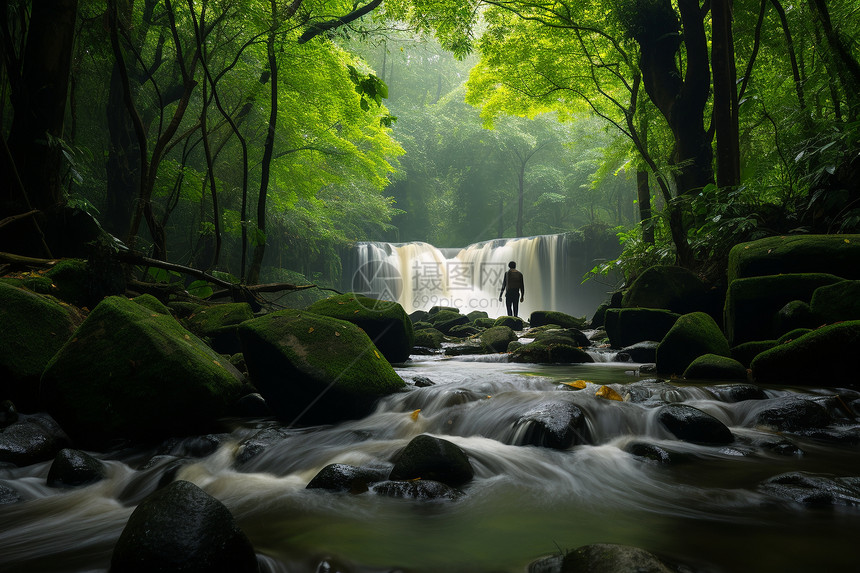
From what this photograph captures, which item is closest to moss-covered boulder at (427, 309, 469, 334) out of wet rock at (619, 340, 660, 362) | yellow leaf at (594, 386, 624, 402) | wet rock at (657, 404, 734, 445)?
wet rock at (619, 340, 660, 362)

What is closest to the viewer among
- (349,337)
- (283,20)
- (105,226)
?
(349,337)

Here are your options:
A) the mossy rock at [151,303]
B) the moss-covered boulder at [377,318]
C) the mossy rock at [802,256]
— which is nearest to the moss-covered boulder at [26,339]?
the mossy rock at [151,303]

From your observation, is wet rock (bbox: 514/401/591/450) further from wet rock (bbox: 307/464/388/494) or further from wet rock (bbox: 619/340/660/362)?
wet rock (bbox: 619/340/660/362)

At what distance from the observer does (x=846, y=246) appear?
5773mm

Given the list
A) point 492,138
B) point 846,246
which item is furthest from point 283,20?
point 492,138

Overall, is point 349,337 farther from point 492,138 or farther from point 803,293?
point 492,138

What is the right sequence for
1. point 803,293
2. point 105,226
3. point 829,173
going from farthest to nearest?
point 105,226
point 829,173
point 803,293

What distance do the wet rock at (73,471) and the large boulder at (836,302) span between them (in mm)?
6644

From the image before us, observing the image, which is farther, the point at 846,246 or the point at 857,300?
the point at 846,246

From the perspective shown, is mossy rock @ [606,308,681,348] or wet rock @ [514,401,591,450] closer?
wet rock @ [514,401,591,450]

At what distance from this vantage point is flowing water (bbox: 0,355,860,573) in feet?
6.61

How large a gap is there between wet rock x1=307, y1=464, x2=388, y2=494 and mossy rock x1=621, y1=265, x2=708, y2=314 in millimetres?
7017

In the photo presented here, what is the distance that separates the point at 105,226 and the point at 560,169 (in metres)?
36.8

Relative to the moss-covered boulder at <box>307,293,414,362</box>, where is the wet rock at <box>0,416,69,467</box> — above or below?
below
